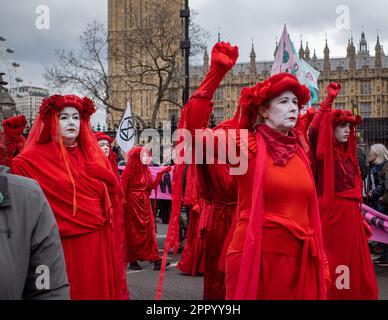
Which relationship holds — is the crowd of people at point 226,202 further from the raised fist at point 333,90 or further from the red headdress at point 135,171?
the red headdress at point 135,171

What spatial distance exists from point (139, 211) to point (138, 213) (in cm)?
3

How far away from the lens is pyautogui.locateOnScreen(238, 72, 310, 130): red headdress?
13.4 feet

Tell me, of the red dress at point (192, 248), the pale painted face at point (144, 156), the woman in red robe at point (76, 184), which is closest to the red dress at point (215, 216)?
the woman in red robe at point (76, 184)

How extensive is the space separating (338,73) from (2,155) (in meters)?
95.1

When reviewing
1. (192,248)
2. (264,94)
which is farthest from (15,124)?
(192,248)

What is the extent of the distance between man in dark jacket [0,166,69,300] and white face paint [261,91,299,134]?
81.6 inches

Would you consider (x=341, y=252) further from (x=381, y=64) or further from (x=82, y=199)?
(x=381, y=64)

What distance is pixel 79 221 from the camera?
16.3 ft

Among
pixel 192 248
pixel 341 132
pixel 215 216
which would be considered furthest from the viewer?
pixel 192 248

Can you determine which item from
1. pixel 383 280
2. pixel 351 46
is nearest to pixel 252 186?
pixel 383 280

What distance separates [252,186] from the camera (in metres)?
3.99

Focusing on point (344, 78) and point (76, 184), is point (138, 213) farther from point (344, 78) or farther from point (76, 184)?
point (344, 78)

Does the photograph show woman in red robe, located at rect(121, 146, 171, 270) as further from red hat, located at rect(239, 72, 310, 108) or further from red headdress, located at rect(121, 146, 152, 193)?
red hat, located at rect(239, 72, 310, 108)

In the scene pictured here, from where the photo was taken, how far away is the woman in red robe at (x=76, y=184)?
4926 mm
